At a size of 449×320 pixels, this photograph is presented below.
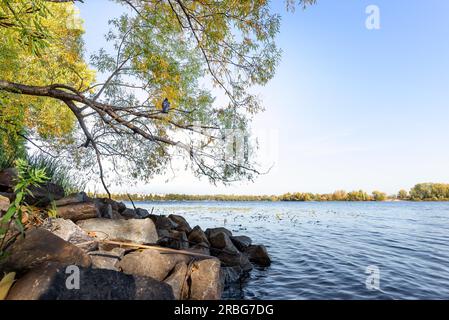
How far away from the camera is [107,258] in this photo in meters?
6.38

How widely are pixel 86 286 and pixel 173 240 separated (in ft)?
18.9

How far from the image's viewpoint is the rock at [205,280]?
22.0 feet

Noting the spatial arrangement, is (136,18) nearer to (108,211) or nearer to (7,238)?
(108,211)

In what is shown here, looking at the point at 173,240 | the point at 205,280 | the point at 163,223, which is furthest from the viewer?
the point at 163,223

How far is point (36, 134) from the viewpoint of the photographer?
16.4 metres

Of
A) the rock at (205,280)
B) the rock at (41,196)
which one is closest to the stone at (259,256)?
the rock at (205,280)

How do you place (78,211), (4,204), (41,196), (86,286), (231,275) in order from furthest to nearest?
(231,275) < (41,196) < (78,211) < (4,204) < (86,286)

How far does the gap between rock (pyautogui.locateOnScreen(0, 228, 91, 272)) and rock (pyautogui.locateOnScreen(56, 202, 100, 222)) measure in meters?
2.59

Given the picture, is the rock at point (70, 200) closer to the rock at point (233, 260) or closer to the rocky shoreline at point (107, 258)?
the rocky shoreline at point (107, 258)

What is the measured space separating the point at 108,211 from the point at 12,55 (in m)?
6.97

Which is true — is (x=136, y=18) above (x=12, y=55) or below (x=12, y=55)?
above

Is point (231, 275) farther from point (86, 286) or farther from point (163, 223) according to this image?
point (86, 286)

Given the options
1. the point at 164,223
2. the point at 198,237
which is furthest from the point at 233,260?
the point at 164,223
